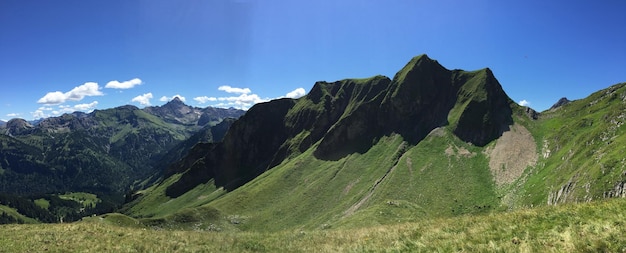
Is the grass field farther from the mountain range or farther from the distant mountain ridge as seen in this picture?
the mountain range

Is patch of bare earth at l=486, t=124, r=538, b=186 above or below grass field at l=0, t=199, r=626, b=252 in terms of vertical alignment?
above

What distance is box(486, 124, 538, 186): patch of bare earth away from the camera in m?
107

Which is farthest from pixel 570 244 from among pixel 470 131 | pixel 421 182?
pixel 470 131

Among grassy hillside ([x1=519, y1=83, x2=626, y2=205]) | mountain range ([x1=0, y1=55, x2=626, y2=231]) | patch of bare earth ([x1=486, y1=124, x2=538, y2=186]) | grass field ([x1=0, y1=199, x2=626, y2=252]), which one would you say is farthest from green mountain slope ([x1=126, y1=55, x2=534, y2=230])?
grass field ([x1=0, y1=199, x2=626, y2=252])

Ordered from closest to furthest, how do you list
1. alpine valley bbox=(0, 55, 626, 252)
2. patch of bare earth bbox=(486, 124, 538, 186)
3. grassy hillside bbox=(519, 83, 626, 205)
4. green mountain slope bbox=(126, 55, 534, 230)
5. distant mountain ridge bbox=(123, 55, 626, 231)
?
1. alpine valley bbox=(0, 55, 626, 252)
2. grassy hillside bbox=(519, 83, 626, 205)
3. distant mountain ridge bbox=(123, 55, 626, 231)
4. patch of bare earth bbox=(486, 124, 538, 186)
5. green mountain slope bbox=(126, 55, 534, 230)

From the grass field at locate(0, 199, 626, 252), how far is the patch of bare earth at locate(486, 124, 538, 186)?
94.7 m

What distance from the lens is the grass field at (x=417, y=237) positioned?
49.8 feet

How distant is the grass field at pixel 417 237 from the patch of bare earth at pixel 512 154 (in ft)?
311

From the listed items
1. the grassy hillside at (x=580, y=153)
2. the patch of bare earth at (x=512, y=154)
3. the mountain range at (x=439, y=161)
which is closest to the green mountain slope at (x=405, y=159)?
the mountain range at (x=439, y=161)

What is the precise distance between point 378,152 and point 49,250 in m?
146

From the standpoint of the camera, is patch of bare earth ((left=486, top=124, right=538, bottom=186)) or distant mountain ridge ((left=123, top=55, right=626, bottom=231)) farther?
patch of bare earth ((left=486, top=124, right=538, bottom=186))

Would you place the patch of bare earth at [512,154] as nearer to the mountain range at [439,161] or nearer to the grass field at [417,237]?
the mountain range at [439,161]

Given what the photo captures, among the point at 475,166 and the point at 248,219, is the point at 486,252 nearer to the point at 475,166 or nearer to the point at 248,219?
the point at 475,166

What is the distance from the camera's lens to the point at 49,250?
25234mm
